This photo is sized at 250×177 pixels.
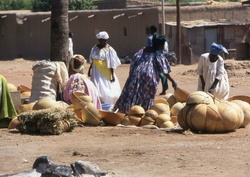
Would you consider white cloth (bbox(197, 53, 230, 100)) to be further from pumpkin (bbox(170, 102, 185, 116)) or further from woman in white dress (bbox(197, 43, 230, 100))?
pumpkin (bbox(170, 102, 185, 116))

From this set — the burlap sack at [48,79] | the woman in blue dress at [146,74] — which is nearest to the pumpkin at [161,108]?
the woman in blue dress at [146,74]

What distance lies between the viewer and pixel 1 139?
10.5 meters

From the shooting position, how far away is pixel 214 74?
1207cm

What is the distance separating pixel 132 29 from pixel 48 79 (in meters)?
22.1

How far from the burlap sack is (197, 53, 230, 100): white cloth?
237 cm

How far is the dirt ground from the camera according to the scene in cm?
812

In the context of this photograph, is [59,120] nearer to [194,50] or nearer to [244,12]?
[194,50]

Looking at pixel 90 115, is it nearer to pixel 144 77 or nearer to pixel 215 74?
pixel 144 77

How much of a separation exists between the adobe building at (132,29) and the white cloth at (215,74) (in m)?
18.2

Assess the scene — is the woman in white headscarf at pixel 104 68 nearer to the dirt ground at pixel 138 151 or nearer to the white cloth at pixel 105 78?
the white cloth at pixel 105 78

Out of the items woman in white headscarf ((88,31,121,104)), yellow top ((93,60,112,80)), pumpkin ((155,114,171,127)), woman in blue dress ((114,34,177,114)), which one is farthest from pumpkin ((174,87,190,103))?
yellow top ((93,60,112,80))

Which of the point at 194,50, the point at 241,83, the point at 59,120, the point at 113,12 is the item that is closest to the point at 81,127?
the point at 59,120

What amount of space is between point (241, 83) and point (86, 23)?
15428 mm

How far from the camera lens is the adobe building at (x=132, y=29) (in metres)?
32.6
